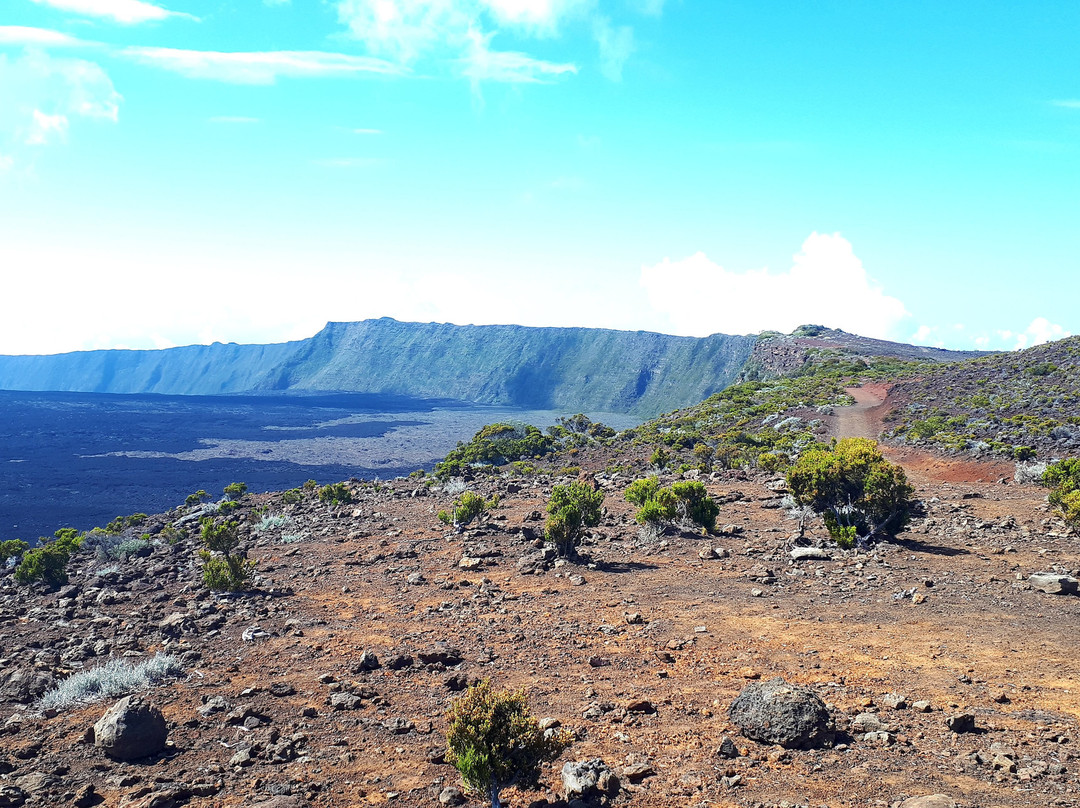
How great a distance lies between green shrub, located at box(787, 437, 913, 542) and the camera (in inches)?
559

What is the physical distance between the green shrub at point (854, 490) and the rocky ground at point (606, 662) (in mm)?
620

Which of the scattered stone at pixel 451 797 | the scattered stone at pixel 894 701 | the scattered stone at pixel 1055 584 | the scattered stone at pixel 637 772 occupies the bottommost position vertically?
the scattered stone at pixel 451 797

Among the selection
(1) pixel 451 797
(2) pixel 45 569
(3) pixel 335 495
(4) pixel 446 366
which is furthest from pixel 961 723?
(4) pixel 446 366

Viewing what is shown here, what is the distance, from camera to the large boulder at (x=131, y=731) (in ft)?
24.0

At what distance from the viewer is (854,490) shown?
14891mm

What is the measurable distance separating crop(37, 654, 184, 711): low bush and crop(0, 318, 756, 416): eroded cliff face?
10017cm

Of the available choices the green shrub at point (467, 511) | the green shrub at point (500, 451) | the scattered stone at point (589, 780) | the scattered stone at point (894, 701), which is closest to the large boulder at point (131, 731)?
the scattered stone at point (589, 780)

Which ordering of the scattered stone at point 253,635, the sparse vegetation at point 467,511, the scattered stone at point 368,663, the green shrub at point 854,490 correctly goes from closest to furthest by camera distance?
the scattered stone at point 368,663 < the scattered stone at point 253,635 < the green shrub at point 854,490 < the sparse vegetation at point 467,511

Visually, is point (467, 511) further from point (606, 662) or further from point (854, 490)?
point (606, 662)

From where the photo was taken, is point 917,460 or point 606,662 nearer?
point 606,662

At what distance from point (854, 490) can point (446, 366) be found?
13985 cm

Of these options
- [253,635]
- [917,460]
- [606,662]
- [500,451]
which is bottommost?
[253,635]

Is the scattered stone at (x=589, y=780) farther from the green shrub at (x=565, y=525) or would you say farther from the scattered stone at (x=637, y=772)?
the green shrub at (x=565, y=525)

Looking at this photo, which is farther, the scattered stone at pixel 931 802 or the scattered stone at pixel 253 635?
the scattered stone at pixel 253 635
